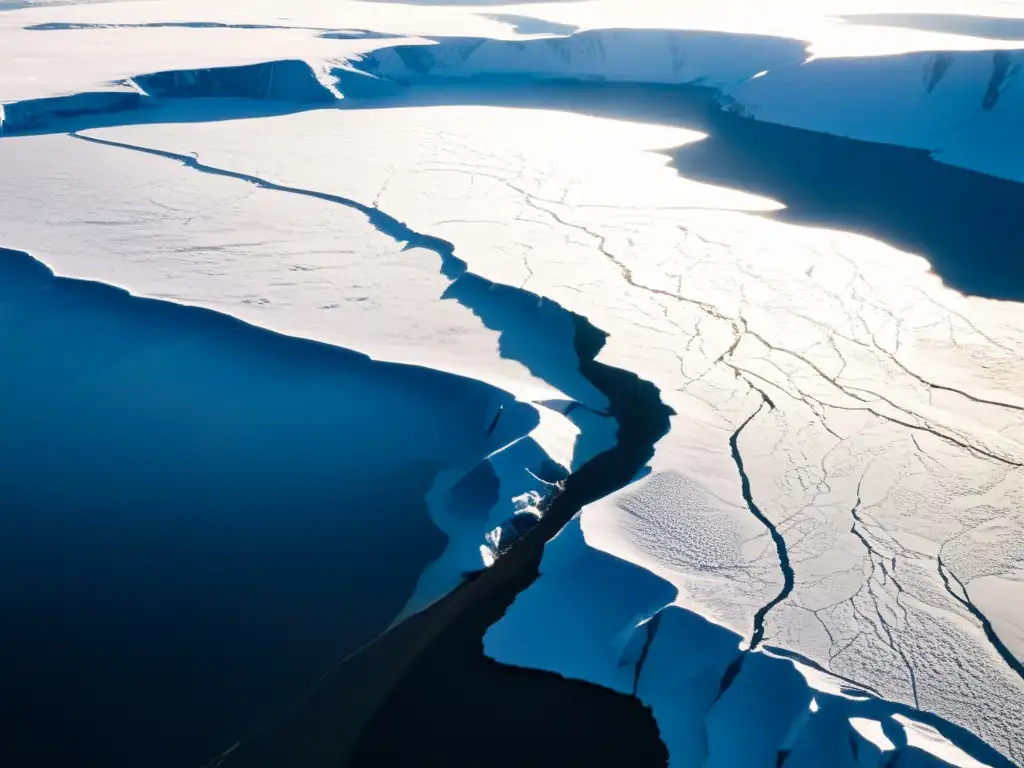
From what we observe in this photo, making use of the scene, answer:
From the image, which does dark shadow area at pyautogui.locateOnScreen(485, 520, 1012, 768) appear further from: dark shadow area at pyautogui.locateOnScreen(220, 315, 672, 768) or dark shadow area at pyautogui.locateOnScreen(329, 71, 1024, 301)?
dark shadow area at pyautogui.locateOnScreen(329, 71, 1024, 301)

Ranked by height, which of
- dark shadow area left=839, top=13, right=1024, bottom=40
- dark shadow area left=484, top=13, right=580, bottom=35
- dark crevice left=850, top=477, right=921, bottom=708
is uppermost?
dark shadow area left=839, top=13, right=1024, bottom=40

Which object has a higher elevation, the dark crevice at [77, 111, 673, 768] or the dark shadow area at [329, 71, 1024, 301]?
the dark shadow area at [329, 71, 1024, 301]

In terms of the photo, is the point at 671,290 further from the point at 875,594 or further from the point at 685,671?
the point at 685,671

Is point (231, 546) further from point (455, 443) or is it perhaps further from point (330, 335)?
point (330, 335)

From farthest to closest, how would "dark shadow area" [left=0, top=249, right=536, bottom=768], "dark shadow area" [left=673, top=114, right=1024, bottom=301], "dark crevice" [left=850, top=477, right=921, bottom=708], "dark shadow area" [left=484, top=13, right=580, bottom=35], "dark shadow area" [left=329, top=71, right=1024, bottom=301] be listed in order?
"dark shadow area" [left=484, top=13, right=580, bottom=35] < "dark shadow area" [left=329, top=71, right=1024, bottom=301] < "dark shadow area" [left=673, top=114, right=1024, bottom=301] < "dark shadow area" [left=0, top=249, right=536, bottom=768] < "dark crevice" [left=850, top=477, right=921, bottom=708]

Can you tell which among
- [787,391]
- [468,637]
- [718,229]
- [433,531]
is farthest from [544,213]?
[468,637]

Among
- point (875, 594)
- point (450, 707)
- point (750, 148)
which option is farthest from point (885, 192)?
point (450, 707)

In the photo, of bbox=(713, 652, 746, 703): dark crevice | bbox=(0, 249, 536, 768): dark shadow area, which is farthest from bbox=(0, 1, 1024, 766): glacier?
bbox=(0, 249, 536, 768): dark shadow area
